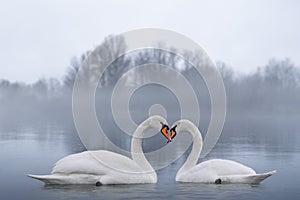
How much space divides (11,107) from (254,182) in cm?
8432

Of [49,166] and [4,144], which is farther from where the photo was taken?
[4,144]

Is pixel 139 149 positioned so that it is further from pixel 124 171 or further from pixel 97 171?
pixel 97 171

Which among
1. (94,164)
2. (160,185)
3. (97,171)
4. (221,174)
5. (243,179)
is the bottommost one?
(160,185)

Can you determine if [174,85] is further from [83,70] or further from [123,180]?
[123,180]

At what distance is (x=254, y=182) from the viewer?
36.9 feet

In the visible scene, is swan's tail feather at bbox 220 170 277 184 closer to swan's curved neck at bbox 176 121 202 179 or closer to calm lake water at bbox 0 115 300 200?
calm lake water at bbox 0 115 300 200

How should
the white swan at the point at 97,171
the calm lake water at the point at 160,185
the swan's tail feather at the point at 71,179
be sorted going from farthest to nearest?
the white swan at the point at 97,171
the swan's tail feather at the point at 71,179
the calm lake water at the point at 160,185

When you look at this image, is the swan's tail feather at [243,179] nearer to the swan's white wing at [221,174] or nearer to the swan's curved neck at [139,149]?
the swan's white wing at [221,174]

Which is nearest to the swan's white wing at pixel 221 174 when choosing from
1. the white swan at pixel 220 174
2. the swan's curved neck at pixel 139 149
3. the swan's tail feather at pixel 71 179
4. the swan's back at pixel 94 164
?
the white swan at pixel 220 174

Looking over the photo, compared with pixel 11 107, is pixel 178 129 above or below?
below

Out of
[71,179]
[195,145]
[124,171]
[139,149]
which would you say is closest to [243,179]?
[195,145]

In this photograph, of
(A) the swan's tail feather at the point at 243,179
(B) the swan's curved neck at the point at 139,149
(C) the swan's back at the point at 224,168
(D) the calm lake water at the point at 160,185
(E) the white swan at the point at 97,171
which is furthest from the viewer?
(B) the swan's curved neck at the point at 139,149

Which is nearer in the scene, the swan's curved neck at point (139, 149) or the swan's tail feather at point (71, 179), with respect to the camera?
the swan's tail feather at point (71, 179)

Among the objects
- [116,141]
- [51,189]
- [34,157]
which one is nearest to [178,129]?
[51,189]
